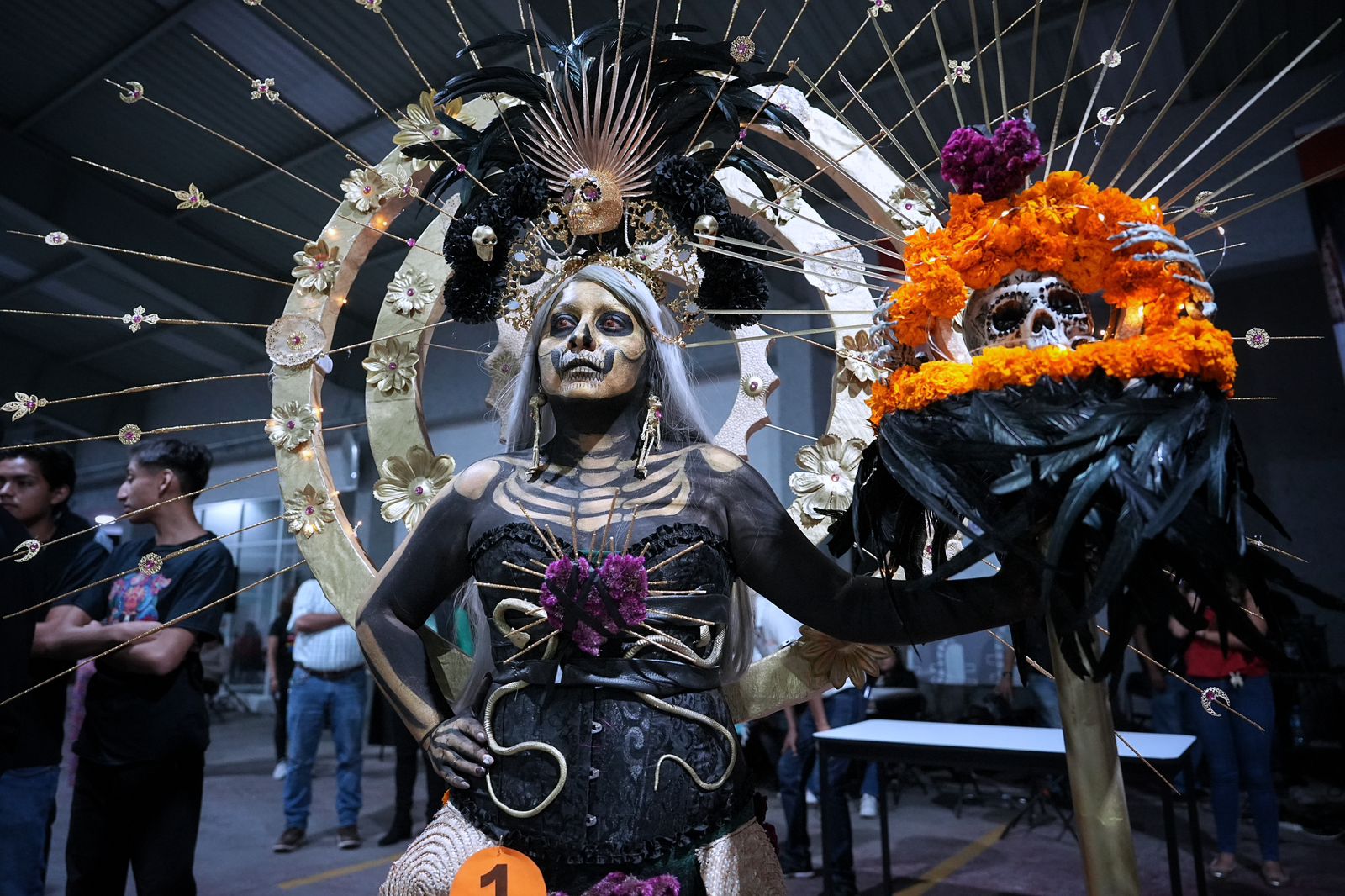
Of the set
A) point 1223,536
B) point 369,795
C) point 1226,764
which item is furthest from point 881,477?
point 369,795

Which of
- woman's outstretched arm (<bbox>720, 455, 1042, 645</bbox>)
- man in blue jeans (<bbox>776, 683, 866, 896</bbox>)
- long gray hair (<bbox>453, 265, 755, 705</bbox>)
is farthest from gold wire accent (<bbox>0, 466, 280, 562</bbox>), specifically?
man in blue jeans (<bbox>776, 683, 866, 896</bbox>)

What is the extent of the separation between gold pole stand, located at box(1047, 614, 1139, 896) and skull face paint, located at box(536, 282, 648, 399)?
862 millimetres

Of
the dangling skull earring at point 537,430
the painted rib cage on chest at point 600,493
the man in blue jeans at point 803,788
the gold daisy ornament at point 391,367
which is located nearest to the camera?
the painted rib cage on chest at point 600,493

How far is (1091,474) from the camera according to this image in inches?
44.7

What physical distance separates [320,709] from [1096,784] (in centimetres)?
415

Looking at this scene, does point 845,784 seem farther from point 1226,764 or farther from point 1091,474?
point 1091,474

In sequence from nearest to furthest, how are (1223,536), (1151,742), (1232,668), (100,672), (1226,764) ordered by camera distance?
(1223,536) < (100,672) < (1151,742) < (1232,668) < (1226,764)

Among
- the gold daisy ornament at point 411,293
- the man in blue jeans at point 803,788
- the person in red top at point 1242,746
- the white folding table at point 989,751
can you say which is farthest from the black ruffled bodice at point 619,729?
the person in red top at point 1242,746

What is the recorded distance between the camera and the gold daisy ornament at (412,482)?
6.61 ft

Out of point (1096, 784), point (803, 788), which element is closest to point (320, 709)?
point (803, 788)

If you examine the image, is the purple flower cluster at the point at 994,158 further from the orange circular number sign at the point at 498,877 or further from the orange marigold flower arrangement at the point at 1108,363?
the orange circular number sign at the point at 498,877

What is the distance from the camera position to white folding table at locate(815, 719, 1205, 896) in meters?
2.65

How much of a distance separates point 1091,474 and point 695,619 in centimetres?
69

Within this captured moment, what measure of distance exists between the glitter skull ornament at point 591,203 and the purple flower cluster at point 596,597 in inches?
29.4
